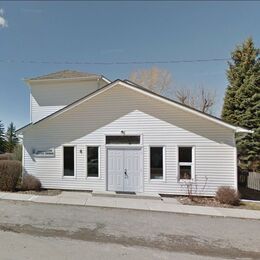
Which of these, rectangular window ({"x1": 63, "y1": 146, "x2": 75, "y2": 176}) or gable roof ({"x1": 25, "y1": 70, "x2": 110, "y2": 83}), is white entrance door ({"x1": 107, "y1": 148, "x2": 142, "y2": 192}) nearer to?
rectangular window ({"x1": 63, "y1": 146, "x2": 75, "y2": 176})

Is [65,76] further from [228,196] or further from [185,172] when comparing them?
[228,196]

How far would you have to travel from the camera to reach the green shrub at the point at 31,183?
1350 centimetres

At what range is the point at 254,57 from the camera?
22156 mm

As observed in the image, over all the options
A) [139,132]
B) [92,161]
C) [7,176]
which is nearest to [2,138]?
[7,176]

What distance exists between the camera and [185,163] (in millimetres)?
12688

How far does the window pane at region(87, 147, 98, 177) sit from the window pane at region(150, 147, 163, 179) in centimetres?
309

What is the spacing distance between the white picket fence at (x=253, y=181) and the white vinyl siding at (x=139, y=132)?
5.22 metres

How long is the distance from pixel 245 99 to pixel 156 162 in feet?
41.5

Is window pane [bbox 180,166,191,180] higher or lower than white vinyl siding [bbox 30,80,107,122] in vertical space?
lower

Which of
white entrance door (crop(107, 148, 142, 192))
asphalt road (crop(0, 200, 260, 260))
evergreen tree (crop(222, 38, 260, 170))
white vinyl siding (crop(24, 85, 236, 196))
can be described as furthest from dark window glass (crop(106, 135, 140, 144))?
evergreen tree (crop(222, 38, 260, 170))

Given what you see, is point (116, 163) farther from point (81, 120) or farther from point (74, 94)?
point (74, 94)

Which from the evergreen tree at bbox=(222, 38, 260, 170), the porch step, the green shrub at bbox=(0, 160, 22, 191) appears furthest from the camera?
the evergreen tree at bbox=(222, 38, 260, 170)

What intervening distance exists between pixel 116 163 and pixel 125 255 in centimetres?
778

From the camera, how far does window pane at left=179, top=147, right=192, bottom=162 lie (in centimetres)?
1272
